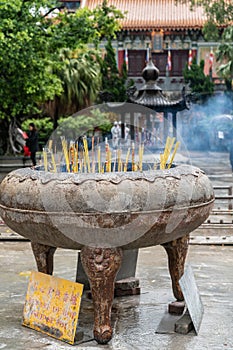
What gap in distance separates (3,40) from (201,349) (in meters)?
9.23

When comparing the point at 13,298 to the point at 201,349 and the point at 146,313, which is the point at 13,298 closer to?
the point at 146,313

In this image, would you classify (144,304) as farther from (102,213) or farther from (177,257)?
(102,213)

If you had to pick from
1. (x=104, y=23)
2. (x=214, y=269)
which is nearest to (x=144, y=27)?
(x=104, y=23)

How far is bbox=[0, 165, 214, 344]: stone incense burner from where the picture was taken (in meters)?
3.48

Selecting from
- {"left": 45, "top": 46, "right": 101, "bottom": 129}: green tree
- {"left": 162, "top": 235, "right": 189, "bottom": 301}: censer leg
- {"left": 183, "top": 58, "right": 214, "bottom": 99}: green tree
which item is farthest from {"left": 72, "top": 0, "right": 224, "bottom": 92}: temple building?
{"left": 162, "top": 235, "right": 189, "bottom": 301}: censer leg

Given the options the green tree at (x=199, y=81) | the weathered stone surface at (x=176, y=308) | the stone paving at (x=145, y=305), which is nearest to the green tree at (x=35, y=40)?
the stone paving at (x=145, y=305)

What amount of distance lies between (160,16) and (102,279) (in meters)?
32.0

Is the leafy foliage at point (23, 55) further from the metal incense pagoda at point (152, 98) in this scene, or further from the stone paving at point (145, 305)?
the stone paving at point (145, 305)

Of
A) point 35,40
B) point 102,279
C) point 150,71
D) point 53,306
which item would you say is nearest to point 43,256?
point 53,306

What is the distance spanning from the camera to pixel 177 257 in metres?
4.14

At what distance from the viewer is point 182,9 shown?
34281mm

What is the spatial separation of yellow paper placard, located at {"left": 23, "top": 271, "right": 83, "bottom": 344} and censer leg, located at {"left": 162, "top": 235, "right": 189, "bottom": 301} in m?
0.74

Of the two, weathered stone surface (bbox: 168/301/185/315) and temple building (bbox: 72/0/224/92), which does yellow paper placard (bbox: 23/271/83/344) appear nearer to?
weathered stone surface (bbox: 168/301/185/315)

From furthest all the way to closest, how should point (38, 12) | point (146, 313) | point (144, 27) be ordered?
point (144, 27) < point (38, 12) < point (146, 313)
